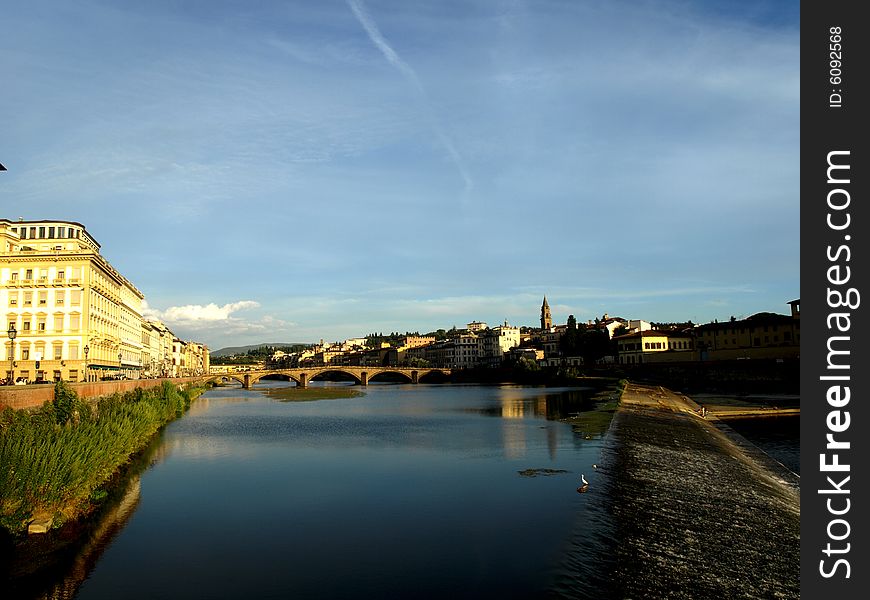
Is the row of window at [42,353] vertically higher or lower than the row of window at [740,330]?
lower

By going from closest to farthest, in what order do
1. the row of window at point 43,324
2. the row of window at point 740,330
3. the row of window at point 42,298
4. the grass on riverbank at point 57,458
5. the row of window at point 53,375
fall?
the grass on riverbank at point 57,458
the row of window at point 53,375
the row of window at point 43,324
the row of window at point 42,298
the row of window at point 740,330

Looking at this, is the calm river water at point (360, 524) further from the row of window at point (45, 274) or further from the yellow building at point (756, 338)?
the yellow building at point (756, 338)

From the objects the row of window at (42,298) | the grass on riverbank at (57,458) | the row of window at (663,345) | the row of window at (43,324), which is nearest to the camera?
the grass on riverbank at (57,458)

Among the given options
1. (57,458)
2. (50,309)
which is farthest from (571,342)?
(57,458)

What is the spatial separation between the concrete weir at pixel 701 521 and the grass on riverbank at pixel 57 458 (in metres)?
19.6

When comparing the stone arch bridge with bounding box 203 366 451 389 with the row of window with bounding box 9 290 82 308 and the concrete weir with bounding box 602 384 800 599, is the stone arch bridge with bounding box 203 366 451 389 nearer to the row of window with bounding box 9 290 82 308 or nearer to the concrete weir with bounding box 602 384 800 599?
the row of window with bounding box 9 290 82 308

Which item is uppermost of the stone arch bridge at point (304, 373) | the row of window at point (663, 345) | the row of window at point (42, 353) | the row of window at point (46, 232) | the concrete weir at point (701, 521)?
the row of window at point (46, 232)

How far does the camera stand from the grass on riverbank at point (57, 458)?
834 inches

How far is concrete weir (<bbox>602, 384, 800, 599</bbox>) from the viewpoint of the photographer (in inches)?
694

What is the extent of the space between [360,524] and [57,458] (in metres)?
11.5

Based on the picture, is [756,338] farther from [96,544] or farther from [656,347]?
[96,544]

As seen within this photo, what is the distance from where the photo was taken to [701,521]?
23219 millimetres

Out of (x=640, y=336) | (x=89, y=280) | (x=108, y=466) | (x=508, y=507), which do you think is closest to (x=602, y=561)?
(x=508, y=507)

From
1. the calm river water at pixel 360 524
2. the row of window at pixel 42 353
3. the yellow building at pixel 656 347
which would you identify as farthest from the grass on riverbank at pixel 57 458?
the yellow building at pixel 656 347
